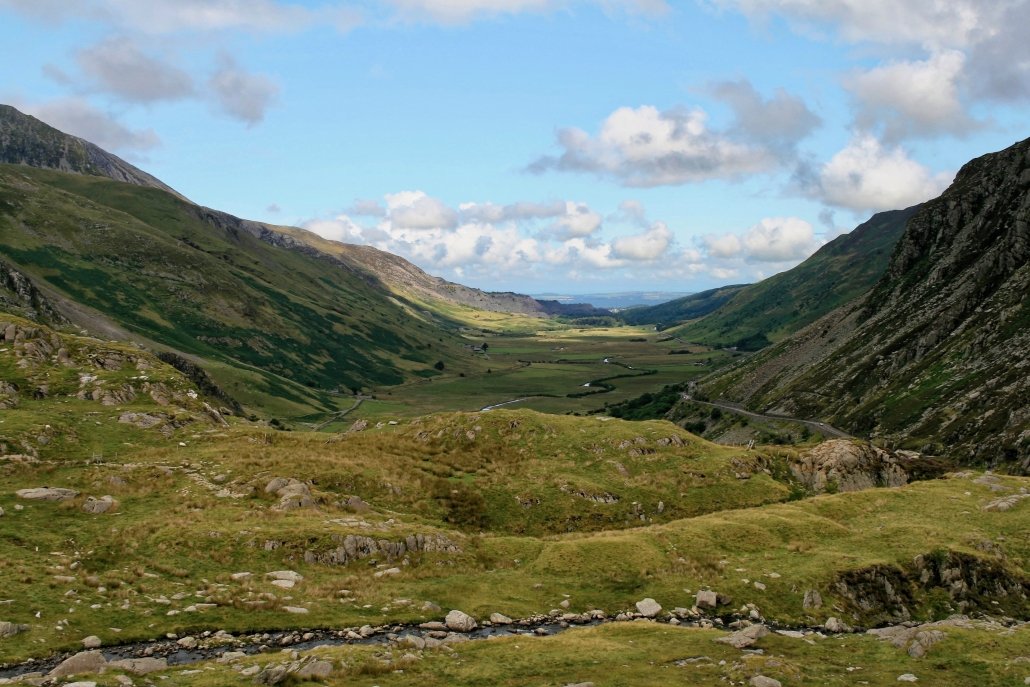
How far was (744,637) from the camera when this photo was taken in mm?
32062

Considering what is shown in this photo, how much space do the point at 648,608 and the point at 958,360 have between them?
13873 cm

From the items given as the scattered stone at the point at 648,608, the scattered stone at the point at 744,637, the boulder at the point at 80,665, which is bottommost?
the scattered stone at the point at 648,608

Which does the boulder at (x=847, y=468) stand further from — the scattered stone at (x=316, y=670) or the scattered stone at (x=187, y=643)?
the scattered stone at (x=187, y=643)

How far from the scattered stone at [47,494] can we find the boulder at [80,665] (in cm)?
1997

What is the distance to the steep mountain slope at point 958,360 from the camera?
120 meters

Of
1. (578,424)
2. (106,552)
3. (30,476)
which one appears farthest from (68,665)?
(578,424)

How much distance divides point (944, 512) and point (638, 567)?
27.3m

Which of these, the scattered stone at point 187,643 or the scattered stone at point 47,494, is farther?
the scattered stone at point 47,494

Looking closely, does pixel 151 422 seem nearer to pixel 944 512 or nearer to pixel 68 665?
pixel 68 665

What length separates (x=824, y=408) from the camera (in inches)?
6752

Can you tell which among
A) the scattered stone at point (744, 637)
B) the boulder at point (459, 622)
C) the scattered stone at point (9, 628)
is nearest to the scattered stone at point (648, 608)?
the scattered stone at point (744, 637)

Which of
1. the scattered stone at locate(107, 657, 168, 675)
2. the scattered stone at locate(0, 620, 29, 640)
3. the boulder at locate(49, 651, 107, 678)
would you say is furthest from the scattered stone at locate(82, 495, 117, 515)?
the boulder at locate(49, 651, 107, 678)

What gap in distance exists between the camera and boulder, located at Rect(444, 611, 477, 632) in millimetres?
35156

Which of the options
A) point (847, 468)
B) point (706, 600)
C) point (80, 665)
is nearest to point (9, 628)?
point (80, 665)
